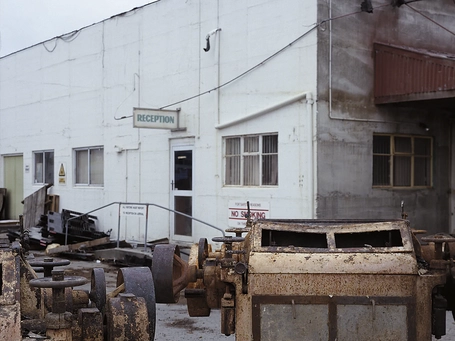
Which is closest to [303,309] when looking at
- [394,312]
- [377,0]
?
[394,312]

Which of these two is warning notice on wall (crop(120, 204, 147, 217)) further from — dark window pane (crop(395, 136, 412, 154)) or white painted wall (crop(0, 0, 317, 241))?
dark window pane (crop(395, 136, 412, 154))

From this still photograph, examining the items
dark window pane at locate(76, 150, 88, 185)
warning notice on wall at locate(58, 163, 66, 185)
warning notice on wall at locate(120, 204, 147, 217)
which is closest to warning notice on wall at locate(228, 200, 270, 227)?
warning notice on wall at locate(120, 204, 147, 217)

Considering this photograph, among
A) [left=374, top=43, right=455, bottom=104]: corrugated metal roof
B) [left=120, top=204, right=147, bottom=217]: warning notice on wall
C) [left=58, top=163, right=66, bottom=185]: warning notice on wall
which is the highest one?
[left=374, top=43, right=455, bottom=104]: corrugated metal roof

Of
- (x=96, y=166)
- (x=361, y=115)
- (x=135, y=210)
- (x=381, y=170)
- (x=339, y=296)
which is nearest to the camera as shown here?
(x=339, y=296)

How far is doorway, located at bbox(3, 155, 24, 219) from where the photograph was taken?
2148 cm

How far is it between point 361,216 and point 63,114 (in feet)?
33.0

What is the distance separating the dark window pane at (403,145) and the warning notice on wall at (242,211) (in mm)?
2958

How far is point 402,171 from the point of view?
525 inches

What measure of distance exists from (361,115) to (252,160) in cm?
230

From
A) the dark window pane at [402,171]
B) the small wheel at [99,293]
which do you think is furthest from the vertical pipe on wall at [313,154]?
the small wheel at [99,293]

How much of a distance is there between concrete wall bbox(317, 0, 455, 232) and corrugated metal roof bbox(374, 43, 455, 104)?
220 millimetres

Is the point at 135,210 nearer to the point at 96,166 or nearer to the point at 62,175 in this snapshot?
the point at 96,166

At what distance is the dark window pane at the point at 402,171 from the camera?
43.3ft

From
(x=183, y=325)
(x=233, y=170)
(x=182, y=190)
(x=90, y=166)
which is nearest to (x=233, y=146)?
(x=233, y=170)
